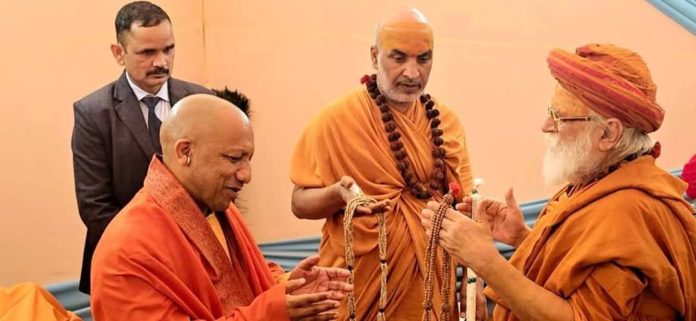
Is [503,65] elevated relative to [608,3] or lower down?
lower down

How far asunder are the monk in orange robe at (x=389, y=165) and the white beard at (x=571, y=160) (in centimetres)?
71

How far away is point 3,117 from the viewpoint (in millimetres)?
4176

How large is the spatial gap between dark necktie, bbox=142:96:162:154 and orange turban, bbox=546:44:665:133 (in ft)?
5.20

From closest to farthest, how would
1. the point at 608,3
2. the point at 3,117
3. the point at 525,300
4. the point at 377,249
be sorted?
the point at 525,300, the point at 377,249, the point at 3,117, the point at 608,3

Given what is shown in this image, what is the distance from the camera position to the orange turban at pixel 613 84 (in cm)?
225

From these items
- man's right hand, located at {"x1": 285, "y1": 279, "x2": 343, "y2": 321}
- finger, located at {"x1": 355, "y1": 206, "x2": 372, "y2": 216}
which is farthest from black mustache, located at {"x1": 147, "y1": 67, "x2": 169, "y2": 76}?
man's right hand, located at {"x1": 285, "y1": 279, "x2": 343, "y2": 321}

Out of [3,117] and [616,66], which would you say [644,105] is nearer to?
[616,66]

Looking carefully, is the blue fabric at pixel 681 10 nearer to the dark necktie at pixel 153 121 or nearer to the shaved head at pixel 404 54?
the shaved head at pixel 404 54

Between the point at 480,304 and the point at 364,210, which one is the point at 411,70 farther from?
the point at 480,304

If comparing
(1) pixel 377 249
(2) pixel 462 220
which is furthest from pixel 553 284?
(1) pixel 377 249

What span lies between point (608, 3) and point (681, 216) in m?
2.45

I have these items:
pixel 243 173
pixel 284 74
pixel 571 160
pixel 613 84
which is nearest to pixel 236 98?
pixel 284 74

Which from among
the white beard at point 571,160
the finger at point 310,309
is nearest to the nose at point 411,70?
the white beard at point 571,160

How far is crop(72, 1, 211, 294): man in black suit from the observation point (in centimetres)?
322
